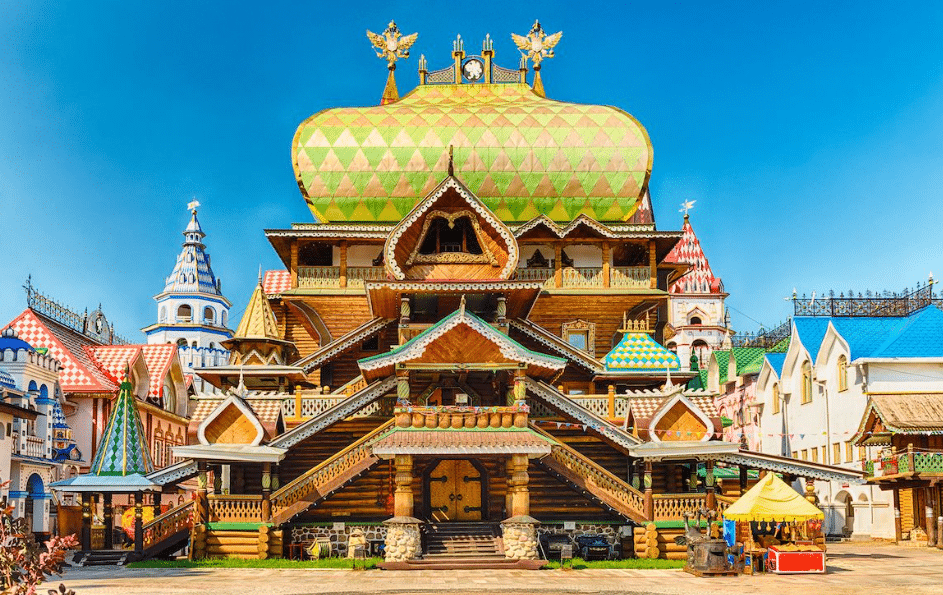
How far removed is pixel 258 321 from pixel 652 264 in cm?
1431

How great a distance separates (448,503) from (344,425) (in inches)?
163

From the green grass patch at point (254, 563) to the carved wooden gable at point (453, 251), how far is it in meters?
9.88

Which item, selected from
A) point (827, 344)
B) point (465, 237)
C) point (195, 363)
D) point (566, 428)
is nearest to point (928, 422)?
point (827, 344)

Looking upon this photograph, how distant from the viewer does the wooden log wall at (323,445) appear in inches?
1379

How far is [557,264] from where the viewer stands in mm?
40844

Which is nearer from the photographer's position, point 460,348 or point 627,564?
point 627,564

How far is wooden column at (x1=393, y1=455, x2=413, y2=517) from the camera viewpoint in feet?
97.0

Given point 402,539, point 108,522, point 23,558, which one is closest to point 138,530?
point 108,522

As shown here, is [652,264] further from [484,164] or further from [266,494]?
[266,494]

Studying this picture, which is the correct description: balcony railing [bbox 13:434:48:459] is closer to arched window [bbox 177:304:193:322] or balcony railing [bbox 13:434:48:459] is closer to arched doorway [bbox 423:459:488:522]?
arched doorway [bbox 423:459:488:522]

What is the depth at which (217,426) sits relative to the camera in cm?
3284

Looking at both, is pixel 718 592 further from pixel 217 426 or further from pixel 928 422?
pixel 928 422

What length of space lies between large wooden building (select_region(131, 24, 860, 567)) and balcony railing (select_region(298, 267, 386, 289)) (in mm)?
80

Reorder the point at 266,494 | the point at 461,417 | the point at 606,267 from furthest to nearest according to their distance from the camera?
the point at 606,267 → the point at 266,494 → the point at 461,417
